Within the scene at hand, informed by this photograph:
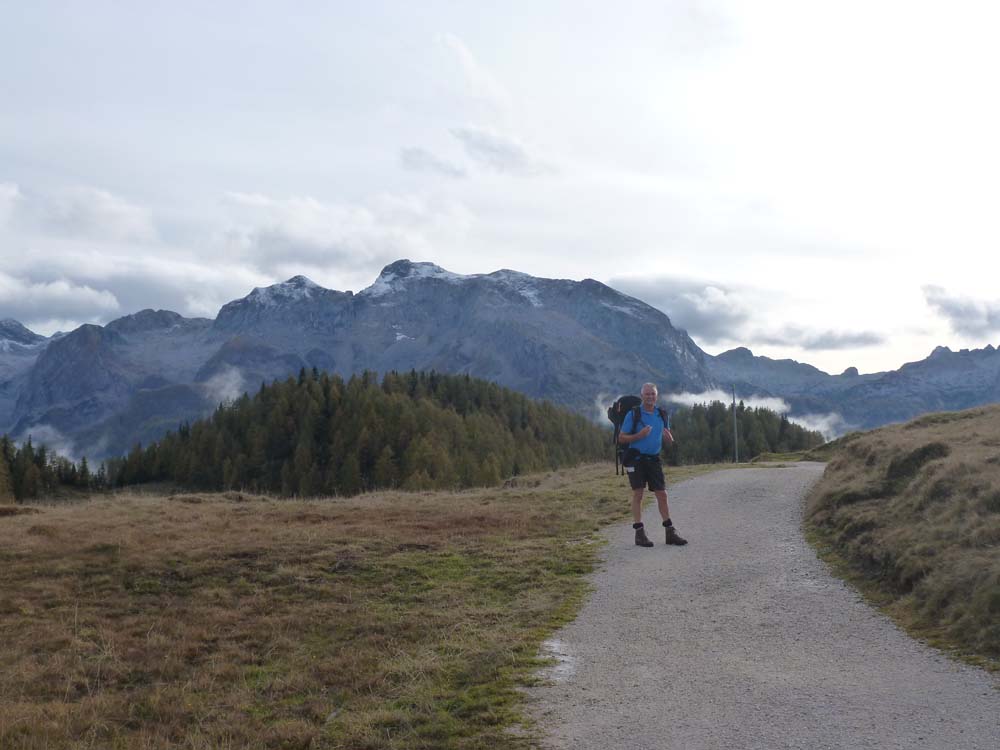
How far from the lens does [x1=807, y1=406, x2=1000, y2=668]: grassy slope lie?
948cm

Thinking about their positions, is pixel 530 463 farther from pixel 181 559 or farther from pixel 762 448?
pixel 181 559

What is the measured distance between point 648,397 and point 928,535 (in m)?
6.33

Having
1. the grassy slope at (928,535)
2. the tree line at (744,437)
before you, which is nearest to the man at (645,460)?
the grassy slope at (928,535)

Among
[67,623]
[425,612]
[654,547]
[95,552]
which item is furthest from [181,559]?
[654,547]

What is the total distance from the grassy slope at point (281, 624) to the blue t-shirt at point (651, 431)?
249 cm

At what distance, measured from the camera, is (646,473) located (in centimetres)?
1686

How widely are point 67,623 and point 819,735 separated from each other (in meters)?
12.2

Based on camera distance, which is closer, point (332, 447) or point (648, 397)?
point (648, 397)

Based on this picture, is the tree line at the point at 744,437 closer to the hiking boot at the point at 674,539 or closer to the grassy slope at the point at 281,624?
the grassy slope at the point at 281,624

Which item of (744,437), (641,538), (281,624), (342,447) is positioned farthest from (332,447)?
(281,624)

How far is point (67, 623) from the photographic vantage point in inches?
523

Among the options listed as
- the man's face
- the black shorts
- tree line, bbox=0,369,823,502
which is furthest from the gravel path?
tree line, bbox=0,369,823,502

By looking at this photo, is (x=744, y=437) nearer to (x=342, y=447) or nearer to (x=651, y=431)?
(x=342, y=447)

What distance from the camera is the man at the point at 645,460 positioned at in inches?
659
